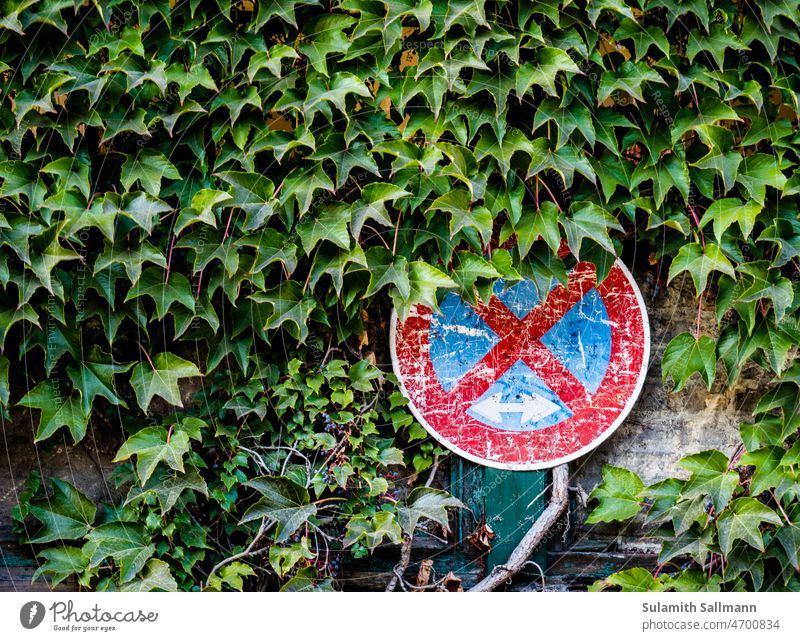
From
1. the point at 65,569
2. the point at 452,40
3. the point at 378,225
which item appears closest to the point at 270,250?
the point at 378,225

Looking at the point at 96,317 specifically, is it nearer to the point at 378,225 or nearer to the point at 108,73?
the point at 108,73

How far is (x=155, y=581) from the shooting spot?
2561mm

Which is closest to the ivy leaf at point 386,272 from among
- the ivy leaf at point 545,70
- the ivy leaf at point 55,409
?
the ivy leaf at point 545,70

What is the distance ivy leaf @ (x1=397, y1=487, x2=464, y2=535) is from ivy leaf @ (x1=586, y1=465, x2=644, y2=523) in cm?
54

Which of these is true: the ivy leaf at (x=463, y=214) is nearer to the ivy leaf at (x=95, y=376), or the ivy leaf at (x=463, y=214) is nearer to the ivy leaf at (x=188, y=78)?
the ivy leaf at (x=188, y=78)

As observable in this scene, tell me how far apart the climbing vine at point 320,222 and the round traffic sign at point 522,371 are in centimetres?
15

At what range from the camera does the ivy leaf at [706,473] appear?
2.74 meters

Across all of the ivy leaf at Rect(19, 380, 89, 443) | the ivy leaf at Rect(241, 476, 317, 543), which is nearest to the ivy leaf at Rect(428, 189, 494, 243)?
the ivy leaf at Rect(241, 476, 317, 543)

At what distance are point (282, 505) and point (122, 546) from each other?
52 cm

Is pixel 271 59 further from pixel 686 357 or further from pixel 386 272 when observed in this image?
pixel 686 357

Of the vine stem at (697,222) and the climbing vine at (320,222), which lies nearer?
the climbing vine at (320,222)

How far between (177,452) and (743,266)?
193 cm

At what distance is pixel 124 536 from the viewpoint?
264 cm

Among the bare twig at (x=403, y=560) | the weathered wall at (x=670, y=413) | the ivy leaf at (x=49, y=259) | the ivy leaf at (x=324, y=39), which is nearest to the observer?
the ivy leaf at (x=49, y=259)
